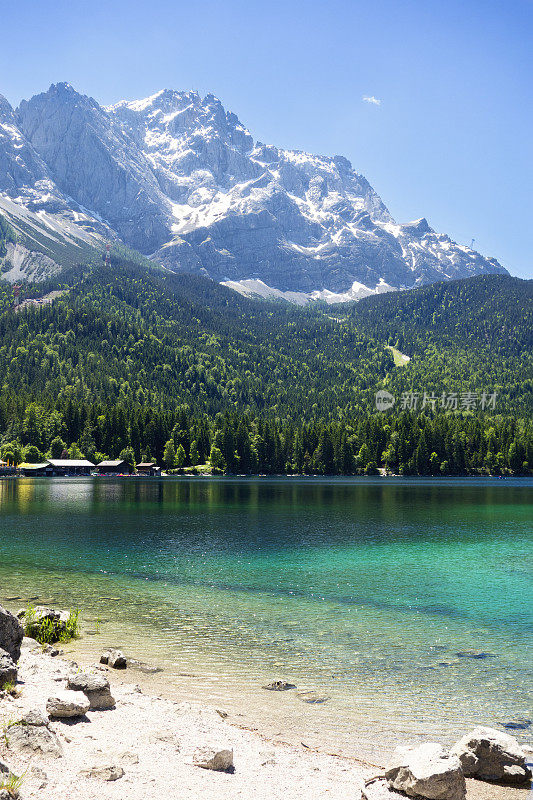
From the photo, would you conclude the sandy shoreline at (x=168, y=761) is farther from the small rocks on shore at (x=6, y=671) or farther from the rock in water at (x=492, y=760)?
the small rocks on shore at (x=6, y=671)

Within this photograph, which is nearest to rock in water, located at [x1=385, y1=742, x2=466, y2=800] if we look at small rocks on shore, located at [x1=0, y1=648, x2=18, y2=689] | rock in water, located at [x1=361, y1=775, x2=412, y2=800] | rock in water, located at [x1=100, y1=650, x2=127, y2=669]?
rock in water, located at [x1=361, y1=775, x2=412, y2=800]

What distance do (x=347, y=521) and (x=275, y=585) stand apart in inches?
1477

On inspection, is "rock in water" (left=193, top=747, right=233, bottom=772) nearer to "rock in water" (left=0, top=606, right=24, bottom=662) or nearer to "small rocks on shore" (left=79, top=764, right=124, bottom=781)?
"small rocks on shore" (left=79, top=764, right=124, bottom=781)

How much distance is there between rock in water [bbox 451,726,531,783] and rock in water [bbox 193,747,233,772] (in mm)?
5662

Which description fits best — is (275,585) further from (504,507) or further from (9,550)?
(504,507)

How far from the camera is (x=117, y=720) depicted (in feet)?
→ 54.0

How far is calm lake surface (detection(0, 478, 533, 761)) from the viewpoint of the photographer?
19266mm

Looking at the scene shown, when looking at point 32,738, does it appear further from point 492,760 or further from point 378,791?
point 492,760

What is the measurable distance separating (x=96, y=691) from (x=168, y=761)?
441 cm

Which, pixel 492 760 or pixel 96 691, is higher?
pixel 96 691

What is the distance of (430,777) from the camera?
12875 mm

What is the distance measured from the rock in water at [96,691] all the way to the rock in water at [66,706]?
1001mm

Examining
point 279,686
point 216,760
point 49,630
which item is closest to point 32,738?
point 216,760

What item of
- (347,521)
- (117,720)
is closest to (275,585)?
(117,720)
